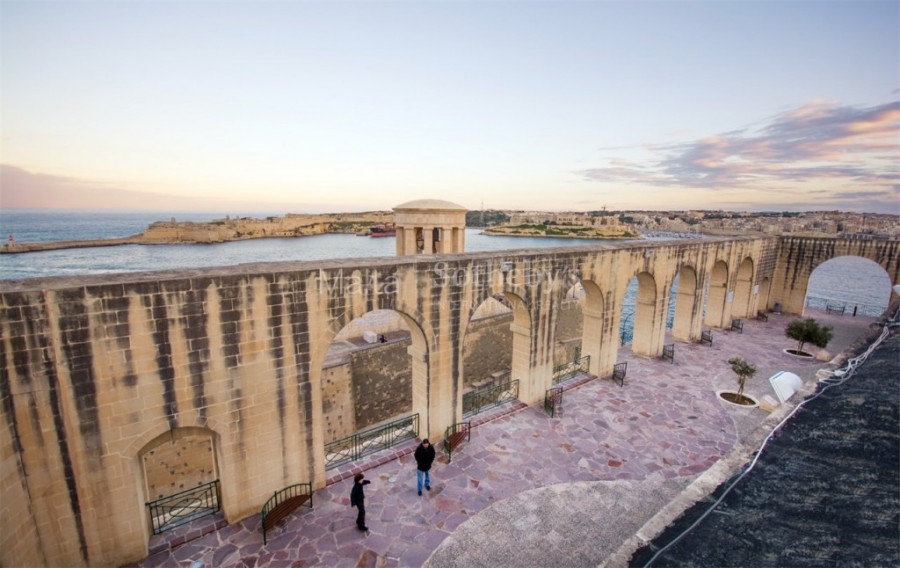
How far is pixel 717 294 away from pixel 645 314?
6549 millimetres

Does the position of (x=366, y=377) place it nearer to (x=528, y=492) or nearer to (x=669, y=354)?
(x=528, y=492)

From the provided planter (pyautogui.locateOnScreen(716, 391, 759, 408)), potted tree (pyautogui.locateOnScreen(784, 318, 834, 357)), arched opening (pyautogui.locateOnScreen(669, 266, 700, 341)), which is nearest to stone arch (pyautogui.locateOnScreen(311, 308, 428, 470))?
planter (pyautogui.locateOnScreen(716, 391, 759, 408))

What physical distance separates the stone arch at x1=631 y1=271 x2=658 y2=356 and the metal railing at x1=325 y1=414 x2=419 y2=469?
9.34m

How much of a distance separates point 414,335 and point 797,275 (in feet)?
75.3

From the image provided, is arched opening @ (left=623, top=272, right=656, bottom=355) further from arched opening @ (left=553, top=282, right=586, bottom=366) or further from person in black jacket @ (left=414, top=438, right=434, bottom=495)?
person in black jacket @ (left=414, top=438, right=434, bottom=495)

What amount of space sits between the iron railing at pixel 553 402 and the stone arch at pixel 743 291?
14.6 meters

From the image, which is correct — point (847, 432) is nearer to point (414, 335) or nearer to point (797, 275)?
point (414, 335)

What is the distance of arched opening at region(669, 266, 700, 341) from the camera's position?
54.8 feet

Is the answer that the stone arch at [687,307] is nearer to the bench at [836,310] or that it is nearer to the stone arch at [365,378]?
the stone arch at [365,378]

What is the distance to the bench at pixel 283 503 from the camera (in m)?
7.06

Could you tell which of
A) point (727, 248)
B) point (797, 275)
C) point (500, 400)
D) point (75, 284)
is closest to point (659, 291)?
point (727, 248)

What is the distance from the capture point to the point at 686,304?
17.3m

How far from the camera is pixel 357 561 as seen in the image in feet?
21.8

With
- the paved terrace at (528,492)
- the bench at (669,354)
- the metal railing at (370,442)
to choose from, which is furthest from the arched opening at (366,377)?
the bench at (669,354)
